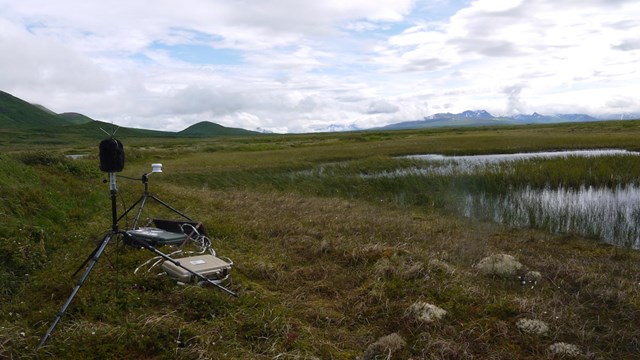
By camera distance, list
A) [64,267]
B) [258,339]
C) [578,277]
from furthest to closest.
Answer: [578,277] < [64,267] < [258,339]

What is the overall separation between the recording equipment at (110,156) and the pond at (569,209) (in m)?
13.3

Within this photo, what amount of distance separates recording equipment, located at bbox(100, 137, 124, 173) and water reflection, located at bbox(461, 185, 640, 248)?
13256 millimetres

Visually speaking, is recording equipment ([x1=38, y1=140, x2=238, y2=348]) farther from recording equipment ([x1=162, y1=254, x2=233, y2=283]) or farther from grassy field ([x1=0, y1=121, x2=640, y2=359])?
grassy field ([x1=0, y1=121, x2=640, y2=359])

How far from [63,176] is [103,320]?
35.5 ft

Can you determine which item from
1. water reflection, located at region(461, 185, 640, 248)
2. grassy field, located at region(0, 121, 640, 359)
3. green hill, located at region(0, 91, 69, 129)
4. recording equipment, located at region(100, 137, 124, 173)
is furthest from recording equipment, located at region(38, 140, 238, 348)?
green hill, located at region(0, 91, 69, 129)

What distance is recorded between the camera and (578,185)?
20.0 m

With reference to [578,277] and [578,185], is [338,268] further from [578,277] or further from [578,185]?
[578,185]

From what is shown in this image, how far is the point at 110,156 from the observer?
240 inches

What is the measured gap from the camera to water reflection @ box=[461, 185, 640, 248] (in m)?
13.9

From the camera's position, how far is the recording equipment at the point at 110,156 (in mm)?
6059

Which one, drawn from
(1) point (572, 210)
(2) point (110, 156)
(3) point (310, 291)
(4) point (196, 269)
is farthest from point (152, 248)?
(1) point (572, 210)

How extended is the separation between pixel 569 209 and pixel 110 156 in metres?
15.6

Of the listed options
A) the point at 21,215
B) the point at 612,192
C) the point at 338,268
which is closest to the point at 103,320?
the point at 338,268

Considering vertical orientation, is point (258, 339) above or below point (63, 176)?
below
